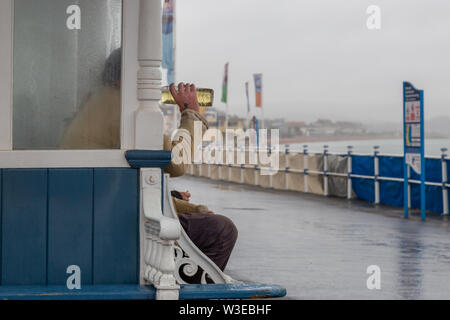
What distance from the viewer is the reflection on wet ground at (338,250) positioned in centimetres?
845

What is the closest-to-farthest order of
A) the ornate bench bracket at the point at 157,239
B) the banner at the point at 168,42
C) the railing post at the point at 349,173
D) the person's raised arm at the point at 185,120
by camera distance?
the ornate bench bracket at the point at 157,239 → the person's raised arm at the point at 185,120 → the railing post at the point at 349,173 → the banner at the point at 168,42

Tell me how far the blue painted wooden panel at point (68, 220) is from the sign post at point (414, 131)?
463 inches

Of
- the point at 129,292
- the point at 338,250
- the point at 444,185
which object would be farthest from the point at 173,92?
the point at 444,185

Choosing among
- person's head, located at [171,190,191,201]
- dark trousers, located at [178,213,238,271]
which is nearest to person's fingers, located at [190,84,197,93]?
dark trousers, located at [178,213,238,271]

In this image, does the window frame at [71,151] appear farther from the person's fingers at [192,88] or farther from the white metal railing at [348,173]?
the white metal railing at [348,173]

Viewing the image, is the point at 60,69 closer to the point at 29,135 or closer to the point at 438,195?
the point at 29,135

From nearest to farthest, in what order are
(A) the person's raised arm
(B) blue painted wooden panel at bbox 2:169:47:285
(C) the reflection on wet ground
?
(B) blue painted wooden panel at bbox 2:169:47:285 → (A) the person's raised arm → (C) the reflection on wet ground

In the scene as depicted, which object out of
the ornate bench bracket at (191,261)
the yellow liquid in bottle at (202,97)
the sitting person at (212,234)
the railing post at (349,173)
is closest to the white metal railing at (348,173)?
the railing post at (349,173)

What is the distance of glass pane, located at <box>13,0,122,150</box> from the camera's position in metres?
4.79

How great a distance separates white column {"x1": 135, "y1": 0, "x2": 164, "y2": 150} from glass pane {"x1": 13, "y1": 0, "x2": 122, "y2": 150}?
14 centimetres

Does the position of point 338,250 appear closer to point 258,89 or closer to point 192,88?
point 192,88

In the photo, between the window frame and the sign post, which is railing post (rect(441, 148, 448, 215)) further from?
the window frame
